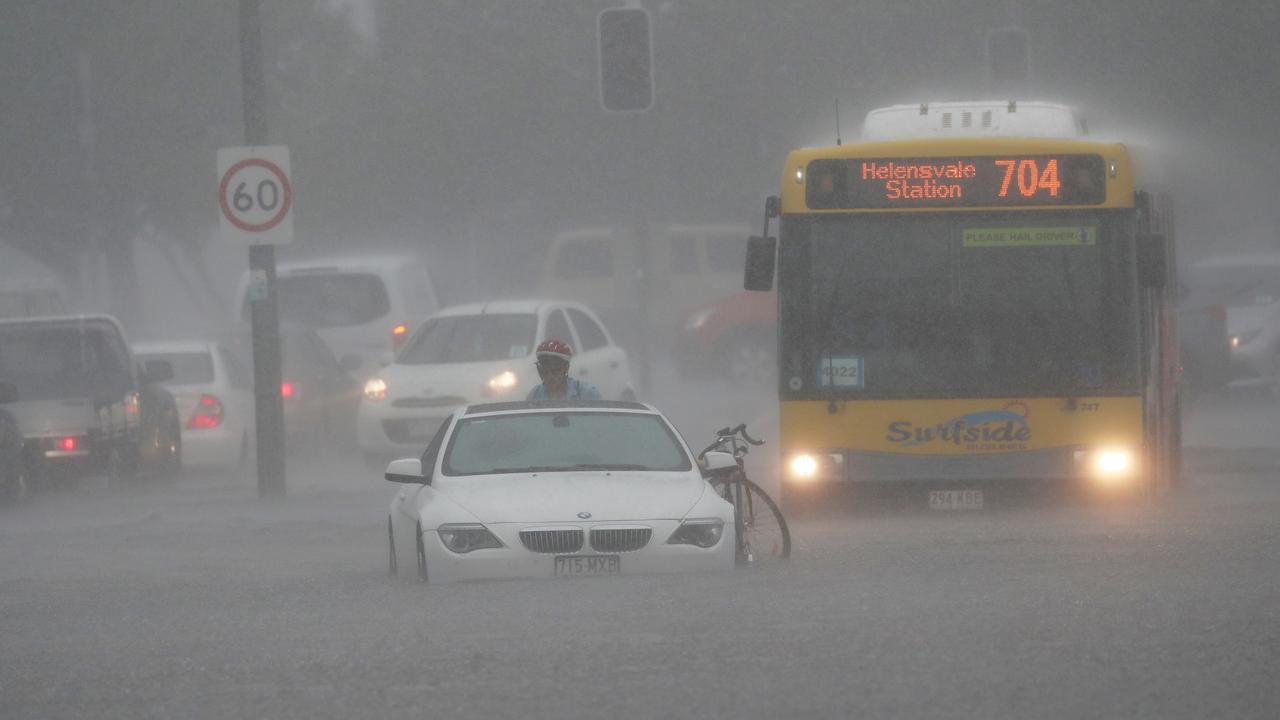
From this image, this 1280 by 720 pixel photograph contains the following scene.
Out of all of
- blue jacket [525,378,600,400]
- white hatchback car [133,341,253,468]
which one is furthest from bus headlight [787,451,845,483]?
white hatchback car [133,341,253,468]

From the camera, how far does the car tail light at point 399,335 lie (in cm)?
2755

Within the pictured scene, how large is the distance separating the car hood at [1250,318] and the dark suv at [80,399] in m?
14.7

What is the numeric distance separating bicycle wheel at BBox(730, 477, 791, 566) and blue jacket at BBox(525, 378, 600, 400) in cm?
101

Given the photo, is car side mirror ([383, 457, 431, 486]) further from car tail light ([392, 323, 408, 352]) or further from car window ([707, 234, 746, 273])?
car window ([707, 234, 746, 273])

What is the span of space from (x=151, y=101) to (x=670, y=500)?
34.3 m

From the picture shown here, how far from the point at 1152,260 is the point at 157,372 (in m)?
11.1

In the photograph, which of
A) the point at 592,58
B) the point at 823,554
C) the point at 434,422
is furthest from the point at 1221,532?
the point at 592,58

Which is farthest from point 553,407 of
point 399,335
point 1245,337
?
point 1245,337

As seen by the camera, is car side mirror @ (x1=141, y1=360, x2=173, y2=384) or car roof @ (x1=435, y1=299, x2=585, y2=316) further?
car roof @ (x1=435, y1=299, x2=585, y2=316)

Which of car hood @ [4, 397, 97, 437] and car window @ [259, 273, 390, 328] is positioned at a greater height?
car window @ [259, 273, 390, 328]

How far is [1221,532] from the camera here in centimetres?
1323

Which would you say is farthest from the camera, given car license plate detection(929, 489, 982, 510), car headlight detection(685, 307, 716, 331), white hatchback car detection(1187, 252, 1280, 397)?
car headlight detection(685, 307, 716, 331)

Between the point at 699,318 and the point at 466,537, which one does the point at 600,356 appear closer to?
the point at 699,318

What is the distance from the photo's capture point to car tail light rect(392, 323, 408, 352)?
90.4 feet
